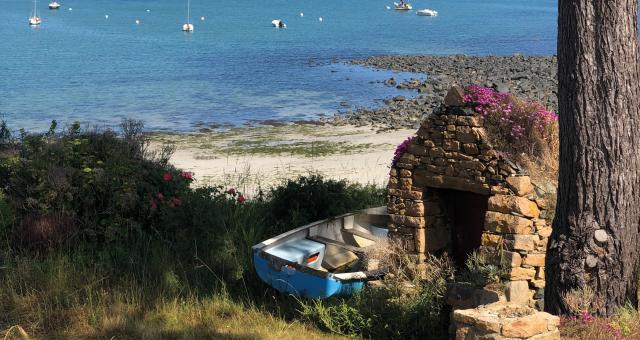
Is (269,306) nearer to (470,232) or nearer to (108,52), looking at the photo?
(470,232)

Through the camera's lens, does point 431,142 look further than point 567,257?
Yes

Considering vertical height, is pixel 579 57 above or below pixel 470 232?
above

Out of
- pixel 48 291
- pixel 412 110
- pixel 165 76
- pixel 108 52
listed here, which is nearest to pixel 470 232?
pixel 48 291

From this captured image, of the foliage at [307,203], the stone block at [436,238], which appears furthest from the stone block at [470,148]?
the foliage at [307,203]

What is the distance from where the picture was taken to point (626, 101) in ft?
26.7

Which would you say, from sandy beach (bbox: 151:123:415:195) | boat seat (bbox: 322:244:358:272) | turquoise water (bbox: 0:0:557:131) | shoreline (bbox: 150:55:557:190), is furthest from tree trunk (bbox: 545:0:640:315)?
turquoise water (bbox: 0:0:557:131)

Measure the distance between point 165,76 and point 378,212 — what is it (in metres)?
43.1

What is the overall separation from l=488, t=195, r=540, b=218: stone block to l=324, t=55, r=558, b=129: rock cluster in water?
16946 mm

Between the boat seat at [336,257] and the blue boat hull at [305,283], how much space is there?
1.03m

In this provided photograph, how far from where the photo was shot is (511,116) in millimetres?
9711

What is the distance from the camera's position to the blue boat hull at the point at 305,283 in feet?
32.9

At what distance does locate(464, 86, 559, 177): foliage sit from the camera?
9.59m

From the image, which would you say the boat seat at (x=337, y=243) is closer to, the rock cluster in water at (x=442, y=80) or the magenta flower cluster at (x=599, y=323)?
the magenta flower cluster at (x=599, y=323)

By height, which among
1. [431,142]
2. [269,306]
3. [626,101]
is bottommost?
[269,306]
